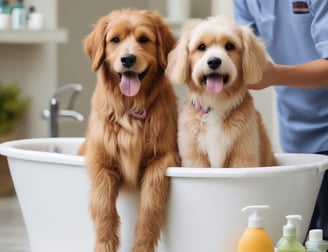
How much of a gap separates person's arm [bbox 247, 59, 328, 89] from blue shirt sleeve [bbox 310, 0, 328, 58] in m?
0.04

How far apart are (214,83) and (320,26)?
1.36 feet

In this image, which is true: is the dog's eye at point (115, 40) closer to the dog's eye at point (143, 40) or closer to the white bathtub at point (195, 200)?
the dog's eye at point (143, 40)

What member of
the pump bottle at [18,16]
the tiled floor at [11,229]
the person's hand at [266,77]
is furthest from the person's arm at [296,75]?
the pump bottle at [18,16]

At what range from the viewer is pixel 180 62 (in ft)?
7.49

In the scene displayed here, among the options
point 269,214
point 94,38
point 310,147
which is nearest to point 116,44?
point 94,38

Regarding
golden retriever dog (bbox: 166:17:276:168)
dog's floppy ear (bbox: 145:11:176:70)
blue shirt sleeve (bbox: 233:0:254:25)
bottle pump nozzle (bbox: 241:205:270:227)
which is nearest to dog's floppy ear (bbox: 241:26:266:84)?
golden retriever dog (bbox: 166:17:276:168)

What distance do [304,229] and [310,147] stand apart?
33cm

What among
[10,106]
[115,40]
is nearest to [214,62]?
[115,40]

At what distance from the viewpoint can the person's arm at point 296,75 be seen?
95.0 inches

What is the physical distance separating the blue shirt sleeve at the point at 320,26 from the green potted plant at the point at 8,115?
2643 mm

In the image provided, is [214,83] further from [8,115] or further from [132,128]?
[8,115]

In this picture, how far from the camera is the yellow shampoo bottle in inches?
88.6

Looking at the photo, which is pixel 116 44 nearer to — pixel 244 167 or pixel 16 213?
pixel 244 167

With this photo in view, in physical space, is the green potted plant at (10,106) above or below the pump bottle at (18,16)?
below
